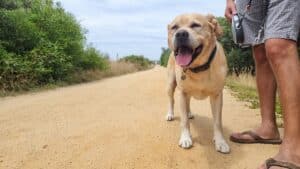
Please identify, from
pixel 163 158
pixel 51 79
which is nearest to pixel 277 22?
pixel 163 158

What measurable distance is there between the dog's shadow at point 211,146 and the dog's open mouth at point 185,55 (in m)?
0.87

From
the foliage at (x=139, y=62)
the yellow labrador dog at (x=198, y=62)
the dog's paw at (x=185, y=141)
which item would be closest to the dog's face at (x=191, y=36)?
the yellow labrador dog at (x=198, y=62)

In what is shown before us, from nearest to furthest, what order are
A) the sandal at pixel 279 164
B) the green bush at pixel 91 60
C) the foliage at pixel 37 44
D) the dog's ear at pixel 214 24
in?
1. the sandal at pixel 279 164
2. the dog's ear at pixel 214 24
3. the foliage at pixel 37 44
4. the green bush at pixel 91 60

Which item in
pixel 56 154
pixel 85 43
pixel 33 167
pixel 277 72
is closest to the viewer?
pixel 277 72

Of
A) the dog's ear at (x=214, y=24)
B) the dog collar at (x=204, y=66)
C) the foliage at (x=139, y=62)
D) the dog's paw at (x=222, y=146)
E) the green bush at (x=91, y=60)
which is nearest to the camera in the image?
the dog's paw at (x=222, y=146)

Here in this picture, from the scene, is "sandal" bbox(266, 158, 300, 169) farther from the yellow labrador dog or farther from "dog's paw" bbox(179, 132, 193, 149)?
"dog's paw" bbox(179, 132, 193, 149)

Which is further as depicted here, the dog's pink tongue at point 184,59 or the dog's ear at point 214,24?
the dog's ear at point 214,24

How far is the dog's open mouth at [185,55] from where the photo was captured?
400 cm

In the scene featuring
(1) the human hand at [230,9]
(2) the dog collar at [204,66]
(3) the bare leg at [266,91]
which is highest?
(1) the human hand at [230,9]

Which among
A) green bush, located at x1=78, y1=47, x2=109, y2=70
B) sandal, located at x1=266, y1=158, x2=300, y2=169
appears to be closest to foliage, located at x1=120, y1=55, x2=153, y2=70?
green bush, located at x1=78, y1=47, x2=109, y2=70

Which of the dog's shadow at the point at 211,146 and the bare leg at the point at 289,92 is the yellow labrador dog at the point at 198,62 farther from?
the bare leg at the point at 289,92

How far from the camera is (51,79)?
13.2m

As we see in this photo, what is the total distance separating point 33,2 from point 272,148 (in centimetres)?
1373

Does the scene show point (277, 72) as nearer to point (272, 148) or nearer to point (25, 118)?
point (272, 148)
